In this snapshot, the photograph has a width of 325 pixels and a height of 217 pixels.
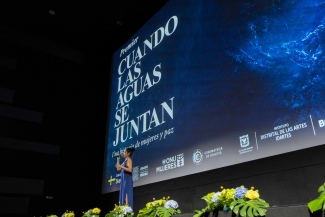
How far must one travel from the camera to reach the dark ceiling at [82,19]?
6.24 metres

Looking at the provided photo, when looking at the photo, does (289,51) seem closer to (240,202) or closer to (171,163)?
(240,202)

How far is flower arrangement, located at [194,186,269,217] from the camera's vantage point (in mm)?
2170

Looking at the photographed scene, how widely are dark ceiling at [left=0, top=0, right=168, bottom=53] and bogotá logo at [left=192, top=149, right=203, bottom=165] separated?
299 cm

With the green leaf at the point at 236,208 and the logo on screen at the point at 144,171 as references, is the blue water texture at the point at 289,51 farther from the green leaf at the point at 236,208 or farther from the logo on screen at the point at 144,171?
the logo on screen at the point at 144,171

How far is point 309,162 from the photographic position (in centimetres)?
286

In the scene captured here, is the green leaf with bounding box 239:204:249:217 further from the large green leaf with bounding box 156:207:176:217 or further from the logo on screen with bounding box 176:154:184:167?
the logo on screen with bounding box 176:154:184:167

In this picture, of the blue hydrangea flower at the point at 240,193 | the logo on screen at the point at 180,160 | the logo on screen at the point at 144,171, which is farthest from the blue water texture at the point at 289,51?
the logo on screen at the point at 144,171

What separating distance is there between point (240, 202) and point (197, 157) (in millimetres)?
1653

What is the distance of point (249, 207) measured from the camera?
2.21 m

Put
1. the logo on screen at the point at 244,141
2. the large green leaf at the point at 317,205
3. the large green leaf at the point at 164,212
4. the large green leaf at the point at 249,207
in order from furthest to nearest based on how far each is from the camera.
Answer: the logo on screen at the point at 244,141, the large green leaf at the point at 164,212, the large green leaf at the point at 249,207, the large green leaf at the point at 317,205

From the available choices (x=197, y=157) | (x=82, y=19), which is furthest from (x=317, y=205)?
(x=82, y=19)

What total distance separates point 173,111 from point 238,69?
121cm

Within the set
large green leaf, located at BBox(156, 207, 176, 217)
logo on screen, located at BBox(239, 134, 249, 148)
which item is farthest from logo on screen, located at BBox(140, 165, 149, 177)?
logo on screen, located at BBox(239, 134, 249, 148)

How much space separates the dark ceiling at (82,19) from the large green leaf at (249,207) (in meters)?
4.27
